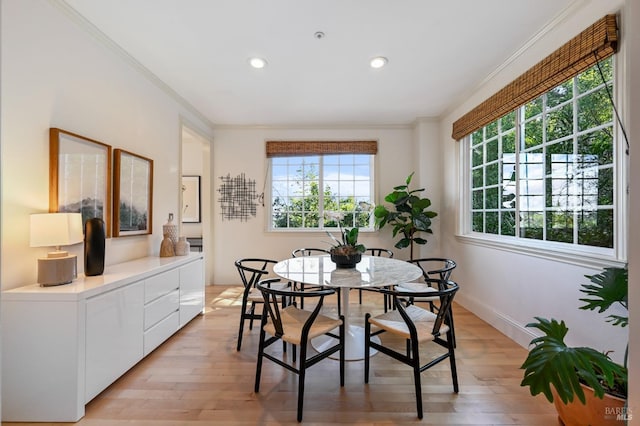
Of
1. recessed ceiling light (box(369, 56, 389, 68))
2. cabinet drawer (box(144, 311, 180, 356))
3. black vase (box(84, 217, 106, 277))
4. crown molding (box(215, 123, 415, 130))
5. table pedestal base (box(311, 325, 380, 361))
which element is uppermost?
recessed ceiling light (box(369, 56, 389, 68))

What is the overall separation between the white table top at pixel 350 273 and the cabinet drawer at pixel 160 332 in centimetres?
114

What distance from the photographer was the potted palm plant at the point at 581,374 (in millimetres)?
1129

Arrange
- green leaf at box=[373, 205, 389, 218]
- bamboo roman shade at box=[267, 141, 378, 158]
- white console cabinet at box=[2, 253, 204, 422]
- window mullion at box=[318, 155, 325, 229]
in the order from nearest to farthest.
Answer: white console cabinet at box=[2, 253, 204, 422] < green leaf at box=[373, 205, 389, 218] < bamboo roman shade at box=[267, 141, 378, 158] < window mullion at box=[318, 155, 325, 229]

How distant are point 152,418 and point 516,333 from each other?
116 inches

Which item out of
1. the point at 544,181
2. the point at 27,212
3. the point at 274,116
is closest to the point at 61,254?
the point at 27,212

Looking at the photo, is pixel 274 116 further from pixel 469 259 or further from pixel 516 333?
pixel 516 333

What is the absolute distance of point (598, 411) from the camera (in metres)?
1.30

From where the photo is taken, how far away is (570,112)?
2074 millimetres

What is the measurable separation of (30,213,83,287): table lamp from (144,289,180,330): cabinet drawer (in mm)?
648

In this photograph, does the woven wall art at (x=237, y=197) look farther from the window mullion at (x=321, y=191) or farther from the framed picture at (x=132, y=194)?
the framed picture at (x=132, y=194)

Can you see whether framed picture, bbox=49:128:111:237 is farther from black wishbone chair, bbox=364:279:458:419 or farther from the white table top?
black wishbone chair, bbox=364:279:458:419

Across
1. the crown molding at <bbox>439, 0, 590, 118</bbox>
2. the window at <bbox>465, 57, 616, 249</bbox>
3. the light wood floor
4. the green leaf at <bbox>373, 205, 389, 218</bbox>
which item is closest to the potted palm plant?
the light wood floor

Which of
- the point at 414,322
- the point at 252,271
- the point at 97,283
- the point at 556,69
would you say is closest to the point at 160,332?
the point at 97,283

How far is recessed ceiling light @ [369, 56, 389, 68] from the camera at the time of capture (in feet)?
8.30
